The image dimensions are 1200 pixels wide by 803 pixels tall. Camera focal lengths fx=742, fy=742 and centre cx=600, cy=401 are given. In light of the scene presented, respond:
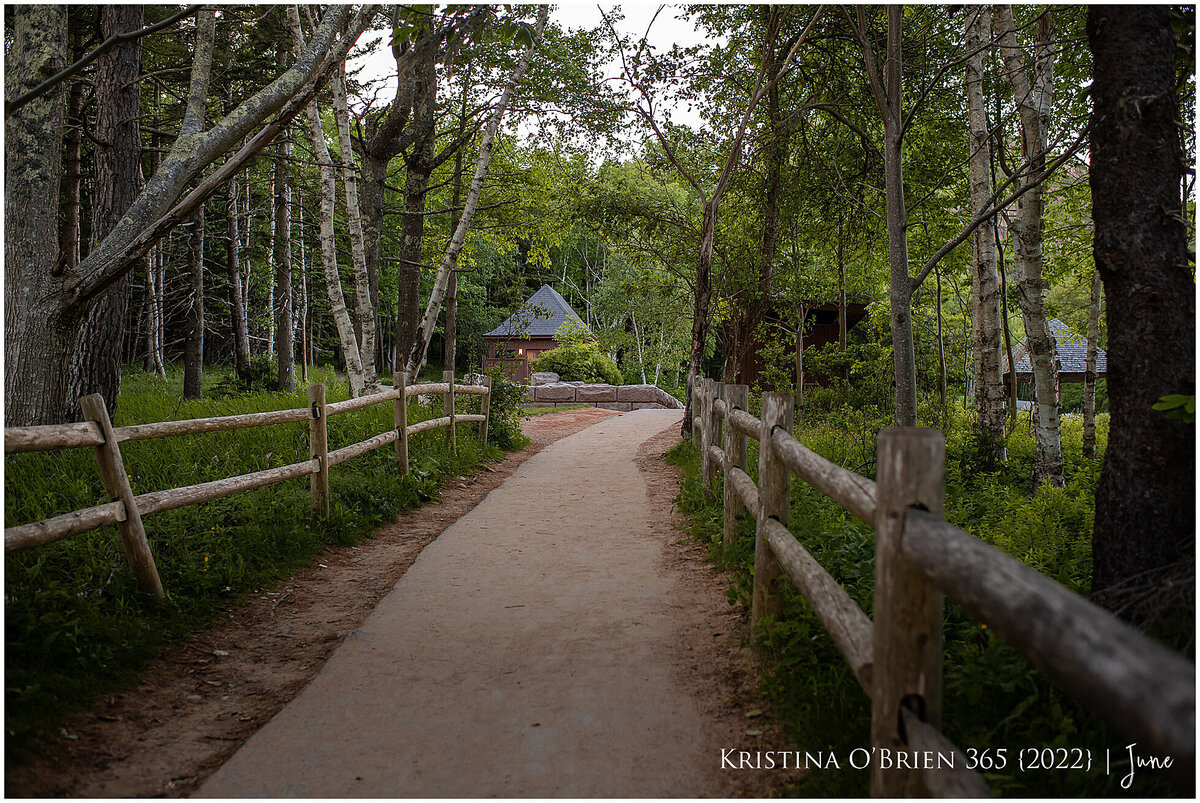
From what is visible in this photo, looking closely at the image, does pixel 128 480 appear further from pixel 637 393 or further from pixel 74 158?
pixel 637 393

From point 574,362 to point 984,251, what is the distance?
21939 mm

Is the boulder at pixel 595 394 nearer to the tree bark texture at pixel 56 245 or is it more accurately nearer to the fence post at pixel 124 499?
the tree bark texture at pixel 56 245

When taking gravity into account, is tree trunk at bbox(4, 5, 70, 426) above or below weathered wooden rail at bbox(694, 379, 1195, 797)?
above

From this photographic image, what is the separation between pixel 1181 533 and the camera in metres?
3.14

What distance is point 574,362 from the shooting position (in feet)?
101

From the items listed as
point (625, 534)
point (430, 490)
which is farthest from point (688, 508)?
point (430, 490)

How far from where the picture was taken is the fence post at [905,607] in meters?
2.21

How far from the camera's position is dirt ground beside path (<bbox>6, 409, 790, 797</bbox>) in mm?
2990

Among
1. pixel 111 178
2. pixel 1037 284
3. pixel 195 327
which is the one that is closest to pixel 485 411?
pixel 111 178

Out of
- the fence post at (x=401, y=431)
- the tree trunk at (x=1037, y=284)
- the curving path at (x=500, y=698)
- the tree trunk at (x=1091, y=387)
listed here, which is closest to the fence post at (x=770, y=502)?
the curving path at (x=500, y=698)

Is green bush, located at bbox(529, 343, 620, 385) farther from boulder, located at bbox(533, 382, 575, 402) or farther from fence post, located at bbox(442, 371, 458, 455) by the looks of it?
fence post, located at bbox(442, 371, 458, 455)

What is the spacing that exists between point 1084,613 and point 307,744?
305 centimetres

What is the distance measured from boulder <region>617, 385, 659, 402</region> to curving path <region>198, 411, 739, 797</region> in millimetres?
21940

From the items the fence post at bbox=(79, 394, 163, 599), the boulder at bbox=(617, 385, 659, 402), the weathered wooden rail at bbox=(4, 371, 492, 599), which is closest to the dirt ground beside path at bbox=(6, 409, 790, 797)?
the fence post at bbox=(79, 394, 163, 599)
